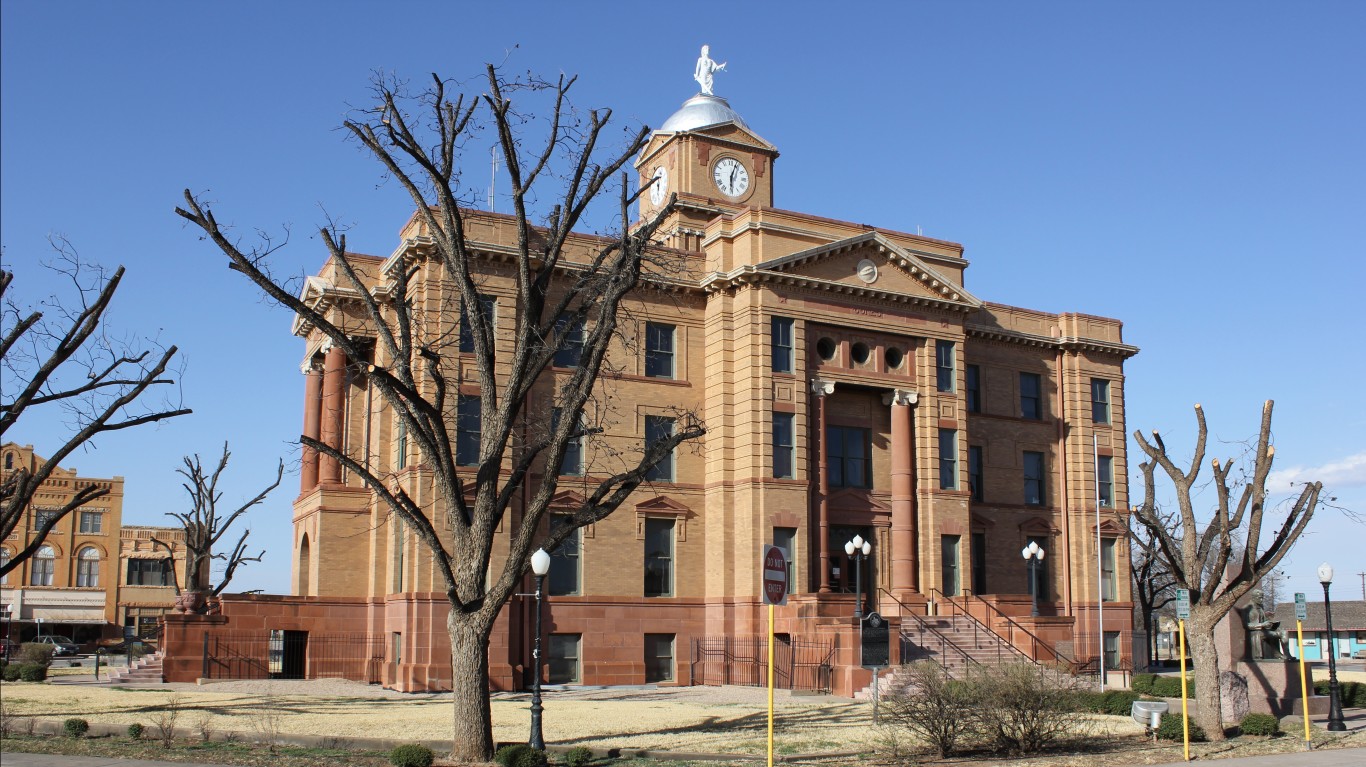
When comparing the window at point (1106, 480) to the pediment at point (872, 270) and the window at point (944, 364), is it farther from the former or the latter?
the pediment at point (872, 270)

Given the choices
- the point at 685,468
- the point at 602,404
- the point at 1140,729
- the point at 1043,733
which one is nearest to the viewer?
the point at 1043,733

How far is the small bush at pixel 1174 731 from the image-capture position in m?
21.8

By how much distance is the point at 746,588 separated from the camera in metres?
38.5

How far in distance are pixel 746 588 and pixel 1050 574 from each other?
14.6 m

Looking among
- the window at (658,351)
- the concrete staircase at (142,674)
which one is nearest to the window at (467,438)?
the window at (658,351)

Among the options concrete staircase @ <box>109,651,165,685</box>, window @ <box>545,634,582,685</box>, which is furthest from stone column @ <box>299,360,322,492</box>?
window @ <box>545,634,582,685</box>

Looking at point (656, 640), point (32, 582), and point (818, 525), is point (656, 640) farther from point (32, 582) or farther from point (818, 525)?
point (32, 582)

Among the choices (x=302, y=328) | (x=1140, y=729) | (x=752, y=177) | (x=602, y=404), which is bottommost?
(x=1140, y=729)

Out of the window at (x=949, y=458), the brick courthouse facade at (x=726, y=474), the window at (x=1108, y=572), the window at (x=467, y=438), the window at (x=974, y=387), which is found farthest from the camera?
the window at (x=1108, y=572)

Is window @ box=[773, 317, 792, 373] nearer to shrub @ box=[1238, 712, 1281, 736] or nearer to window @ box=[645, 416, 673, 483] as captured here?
window @ box=[645, 416, 673, 483]

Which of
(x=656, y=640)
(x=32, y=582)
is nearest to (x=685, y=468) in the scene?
(x=656, y=640)

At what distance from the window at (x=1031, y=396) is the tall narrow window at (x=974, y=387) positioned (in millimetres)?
2029

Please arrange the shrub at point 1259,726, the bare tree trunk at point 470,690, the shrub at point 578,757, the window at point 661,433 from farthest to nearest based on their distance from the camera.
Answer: the window at point 661,433 < the shrub at point 1259,726 < the bare tree trunk at point 470,690 < the shrub at point 578,757

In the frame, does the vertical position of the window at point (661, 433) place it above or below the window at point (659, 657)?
above
